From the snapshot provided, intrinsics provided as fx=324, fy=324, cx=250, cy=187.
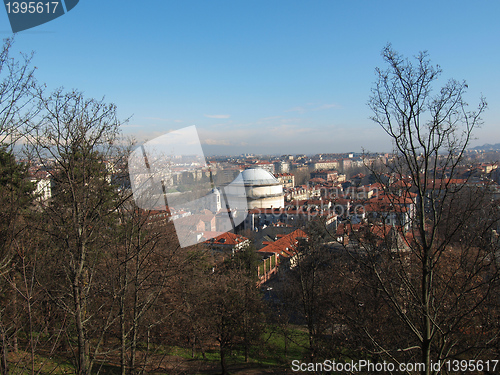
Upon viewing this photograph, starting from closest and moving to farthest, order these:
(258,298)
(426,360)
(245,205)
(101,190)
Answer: (426,360)
(101,190)
(258,298)
(245,205)

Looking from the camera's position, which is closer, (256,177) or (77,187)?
(77,187)

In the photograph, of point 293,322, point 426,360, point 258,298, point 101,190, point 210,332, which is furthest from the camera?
point 293,322

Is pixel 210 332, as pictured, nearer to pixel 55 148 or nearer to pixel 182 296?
pixel 182 296

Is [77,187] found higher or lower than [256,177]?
higher

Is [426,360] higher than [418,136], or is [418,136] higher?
[418,136]

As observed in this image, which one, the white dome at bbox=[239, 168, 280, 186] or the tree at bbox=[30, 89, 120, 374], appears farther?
the white dome at bbox=[239, 168, 280, 186]

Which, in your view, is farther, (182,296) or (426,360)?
(182,296)

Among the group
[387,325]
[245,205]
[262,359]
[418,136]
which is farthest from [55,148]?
[245,205]

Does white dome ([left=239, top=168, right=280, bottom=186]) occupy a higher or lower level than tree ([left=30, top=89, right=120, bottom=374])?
lower
